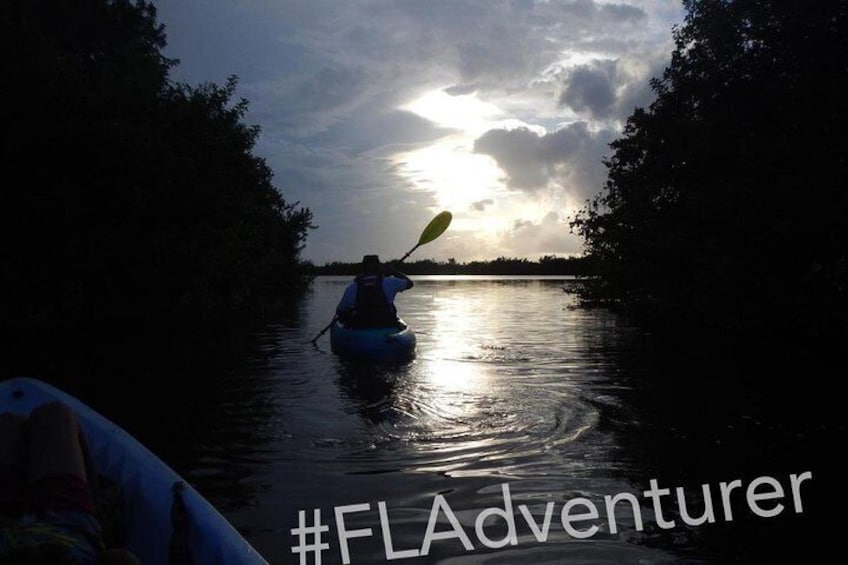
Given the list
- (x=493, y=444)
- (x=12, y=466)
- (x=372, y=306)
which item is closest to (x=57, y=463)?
(x=12, y=466)

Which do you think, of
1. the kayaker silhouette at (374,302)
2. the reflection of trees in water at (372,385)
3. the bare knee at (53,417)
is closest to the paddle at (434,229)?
the kayaker silhouette at (374,302)

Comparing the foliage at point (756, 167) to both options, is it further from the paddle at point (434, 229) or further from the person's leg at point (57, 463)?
the person's leg at point (57, 463)

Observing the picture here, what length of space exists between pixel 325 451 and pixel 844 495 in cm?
484

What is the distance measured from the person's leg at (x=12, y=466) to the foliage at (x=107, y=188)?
13671 millimetres

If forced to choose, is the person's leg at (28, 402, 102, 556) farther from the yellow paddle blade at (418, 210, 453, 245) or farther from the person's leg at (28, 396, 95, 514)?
the yellow paddle blade at (418, 210, 453, 245)

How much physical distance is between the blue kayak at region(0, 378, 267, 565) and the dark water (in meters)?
1.05

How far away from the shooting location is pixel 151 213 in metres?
17.8

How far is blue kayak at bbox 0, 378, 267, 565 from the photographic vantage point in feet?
10.5

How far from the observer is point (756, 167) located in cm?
1612

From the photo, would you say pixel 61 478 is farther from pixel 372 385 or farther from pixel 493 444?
pixel 372 385

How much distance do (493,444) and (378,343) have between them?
5.91 metres

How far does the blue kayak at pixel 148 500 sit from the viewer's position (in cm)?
321

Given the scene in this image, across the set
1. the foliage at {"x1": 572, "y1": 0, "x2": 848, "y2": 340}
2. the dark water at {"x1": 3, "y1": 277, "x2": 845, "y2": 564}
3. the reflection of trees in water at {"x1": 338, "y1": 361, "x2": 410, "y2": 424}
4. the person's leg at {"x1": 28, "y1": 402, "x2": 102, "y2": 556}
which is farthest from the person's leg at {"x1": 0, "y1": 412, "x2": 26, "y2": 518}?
the foliage at {"x1": 572, "y1": 0, "x2": 848, "y2": 340}

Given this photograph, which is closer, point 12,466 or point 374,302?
point 12,466
